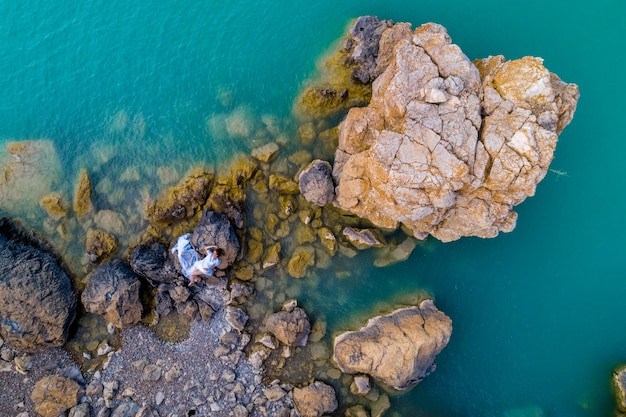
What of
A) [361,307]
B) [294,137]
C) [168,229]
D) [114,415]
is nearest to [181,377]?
[114,415]

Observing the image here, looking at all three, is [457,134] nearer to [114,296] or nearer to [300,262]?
[300,262]

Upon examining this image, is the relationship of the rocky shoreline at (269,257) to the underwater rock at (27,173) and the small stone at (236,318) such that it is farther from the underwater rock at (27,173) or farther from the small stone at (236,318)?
the underwater rock at (27,173)

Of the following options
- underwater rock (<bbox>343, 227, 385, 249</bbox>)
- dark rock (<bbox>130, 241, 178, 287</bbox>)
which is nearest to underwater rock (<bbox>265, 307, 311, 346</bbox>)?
underwater rock (<bbox>343, 227, 385, 249</bbox>)

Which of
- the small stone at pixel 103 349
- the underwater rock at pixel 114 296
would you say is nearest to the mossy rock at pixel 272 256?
the underwater rock at pixel 114 296

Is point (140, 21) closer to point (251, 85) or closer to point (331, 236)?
point (251, 85)

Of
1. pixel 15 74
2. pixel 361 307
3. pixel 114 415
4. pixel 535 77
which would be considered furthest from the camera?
pixel 15 74

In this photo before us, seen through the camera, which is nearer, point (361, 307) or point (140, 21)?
point (361, 307)
